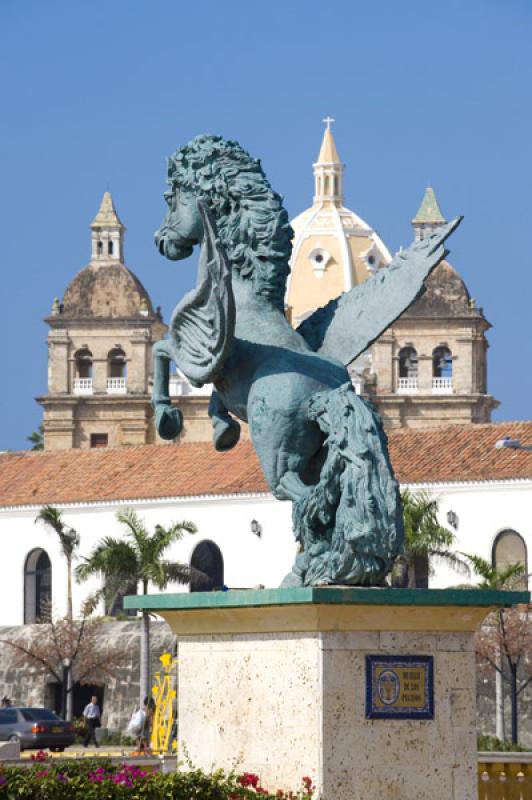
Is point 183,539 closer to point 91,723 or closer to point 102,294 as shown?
point 91,723

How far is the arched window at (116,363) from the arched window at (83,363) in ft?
2.67

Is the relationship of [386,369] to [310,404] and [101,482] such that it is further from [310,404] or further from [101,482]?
[310,404]

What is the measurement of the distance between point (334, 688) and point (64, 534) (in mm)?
36368

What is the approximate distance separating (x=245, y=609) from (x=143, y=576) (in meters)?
31.8

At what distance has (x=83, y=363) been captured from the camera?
88.1m

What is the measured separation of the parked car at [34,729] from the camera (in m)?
33.2

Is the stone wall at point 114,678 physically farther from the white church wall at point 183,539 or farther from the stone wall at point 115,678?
the white church wall at point 183,539

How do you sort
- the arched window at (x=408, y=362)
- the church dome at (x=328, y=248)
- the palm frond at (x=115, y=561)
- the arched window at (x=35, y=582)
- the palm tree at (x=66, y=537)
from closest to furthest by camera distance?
the palm frond at (x=115, y=561) < the palm tree at (x=66, y=537) < the arched window at (x=35, y=582) < the arched window at (x=408, y=362) < the church dome at (x=328, y=248)

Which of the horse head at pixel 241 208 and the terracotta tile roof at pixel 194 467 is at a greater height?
the terracotta tile roof at pixel 194 467

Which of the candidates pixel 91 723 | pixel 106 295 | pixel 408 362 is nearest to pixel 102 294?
pixel 106 295

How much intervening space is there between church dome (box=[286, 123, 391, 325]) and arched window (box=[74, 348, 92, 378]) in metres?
9.15

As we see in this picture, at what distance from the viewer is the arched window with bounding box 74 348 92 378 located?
87500 millimetres

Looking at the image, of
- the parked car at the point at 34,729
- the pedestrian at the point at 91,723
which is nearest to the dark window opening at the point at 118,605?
the pedestrian at the point at 91,723

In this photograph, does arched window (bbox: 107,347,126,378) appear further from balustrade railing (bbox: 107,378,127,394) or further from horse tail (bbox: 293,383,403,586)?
horse tail (bbox: 293,383,403,586)
